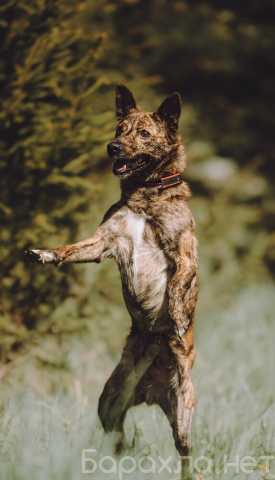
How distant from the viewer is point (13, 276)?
5078mm

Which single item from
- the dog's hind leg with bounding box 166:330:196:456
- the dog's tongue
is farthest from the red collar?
the dog's hind leg with bounding box 166:330:196:456

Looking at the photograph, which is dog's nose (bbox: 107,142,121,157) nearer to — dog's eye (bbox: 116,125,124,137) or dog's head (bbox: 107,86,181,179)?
dog's head (bbox: 107,86,181,179)

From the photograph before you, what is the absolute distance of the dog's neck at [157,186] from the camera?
3207 mm

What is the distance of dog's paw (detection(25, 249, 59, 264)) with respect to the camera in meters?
2.90

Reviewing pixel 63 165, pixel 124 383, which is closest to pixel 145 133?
pixel 124 383

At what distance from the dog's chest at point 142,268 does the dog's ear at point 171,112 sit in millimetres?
442

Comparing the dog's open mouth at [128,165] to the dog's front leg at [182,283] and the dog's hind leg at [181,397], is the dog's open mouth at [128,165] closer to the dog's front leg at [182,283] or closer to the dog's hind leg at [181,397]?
the dog's front leg at [182,283]

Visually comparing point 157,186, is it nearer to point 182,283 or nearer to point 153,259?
point 153,259

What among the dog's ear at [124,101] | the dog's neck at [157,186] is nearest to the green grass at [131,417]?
the dog's neck at [157,186]

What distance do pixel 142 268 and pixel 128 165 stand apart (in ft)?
1.45

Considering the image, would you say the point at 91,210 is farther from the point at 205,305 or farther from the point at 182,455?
the point at 182,455

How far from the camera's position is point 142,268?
3.12m

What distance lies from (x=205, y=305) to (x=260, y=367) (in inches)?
84.8

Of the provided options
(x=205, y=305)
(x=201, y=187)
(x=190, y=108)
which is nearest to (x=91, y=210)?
(x=205, y=305)
